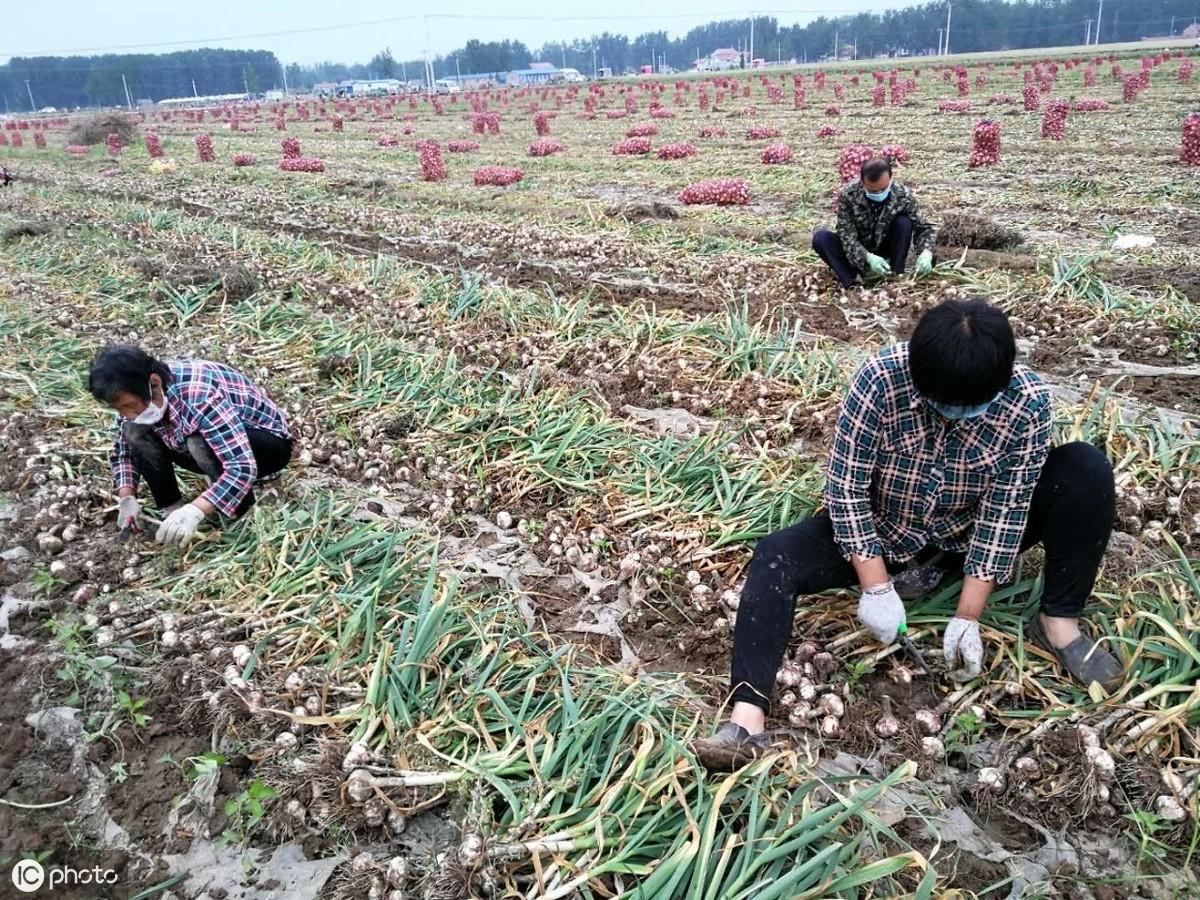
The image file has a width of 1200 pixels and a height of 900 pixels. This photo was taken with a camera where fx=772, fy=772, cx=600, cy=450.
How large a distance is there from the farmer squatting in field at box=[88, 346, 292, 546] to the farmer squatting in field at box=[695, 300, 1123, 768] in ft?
6.88

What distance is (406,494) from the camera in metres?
3.60

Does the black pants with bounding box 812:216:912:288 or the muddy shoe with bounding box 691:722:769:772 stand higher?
the black pants with bounding box 812:216:912:288

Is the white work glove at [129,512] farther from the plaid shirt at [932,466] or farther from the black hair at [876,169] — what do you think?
the black hair at [876,169]

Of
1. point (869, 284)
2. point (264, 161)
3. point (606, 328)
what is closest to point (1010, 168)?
point (869, 284)

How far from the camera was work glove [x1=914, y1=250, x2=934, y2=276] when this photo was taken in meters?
5.30

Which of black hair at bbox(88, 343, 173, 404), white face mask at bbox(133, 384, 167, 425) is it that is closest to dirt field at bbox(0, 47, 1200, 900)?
white face mask at bbox(133, 384, 167, 425)

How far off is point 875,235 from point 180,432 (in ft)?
14.9

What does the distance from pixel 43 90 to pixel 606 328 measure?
106064 mm

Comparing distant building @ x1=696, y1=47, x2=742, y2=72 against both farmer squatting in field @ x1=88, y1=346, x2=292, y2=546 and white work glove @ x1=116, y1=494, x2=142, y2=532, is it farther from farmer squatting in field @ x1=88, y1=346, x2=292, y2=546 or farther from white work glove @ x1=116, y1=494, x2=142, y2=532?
white work glove @ x1=116, y1=494, x2=142, y2=532

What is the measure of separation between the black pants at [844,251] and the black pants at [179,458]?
3.89 meters

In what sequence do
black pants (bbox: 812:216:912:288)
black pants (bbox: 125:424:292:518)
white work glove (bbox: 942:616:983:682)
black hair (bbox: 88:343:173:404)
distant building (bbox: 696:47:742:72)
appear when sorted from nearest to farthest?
1. white work glove (bbox: 942:616:983:682)
2. black hair (bbox: 88:343:173:404)
3. black pants (bbox: 125:424:292:518)
4. black pants (bbox: 812:216:912:288)
5. distant building (bbox: 696:47:742:72)

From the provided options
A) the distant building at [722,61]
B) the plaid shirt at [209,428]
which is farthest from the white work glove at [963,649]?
the distant building at [722,61]

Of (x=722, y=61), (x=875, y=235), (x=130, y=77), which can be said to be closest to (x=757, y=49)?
(x=722, y=61)

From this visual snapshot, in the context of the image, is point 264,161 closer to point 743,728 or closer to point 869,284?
point 869,284
